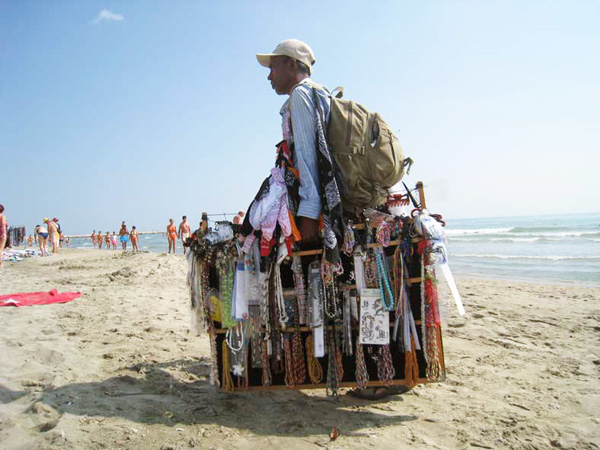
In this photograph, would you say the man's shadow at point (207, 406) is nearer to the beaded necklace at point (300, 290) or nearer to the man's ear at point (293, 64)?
the beaded necklace at point (300, 290)

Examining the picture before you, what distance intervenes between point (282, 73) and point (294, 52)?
16 centimetres

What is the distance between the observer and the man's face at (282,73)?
2736mm

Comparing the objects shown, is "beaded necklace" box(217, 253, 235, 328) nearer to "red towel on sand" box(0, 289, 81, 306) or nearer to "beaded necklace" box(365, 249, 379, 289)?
"beaded necklace" box(365, 249, 379, 289)

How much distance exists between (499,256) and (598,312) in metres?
11.7

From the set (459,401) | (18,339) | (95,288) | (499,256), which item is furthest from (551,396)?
(499,256)

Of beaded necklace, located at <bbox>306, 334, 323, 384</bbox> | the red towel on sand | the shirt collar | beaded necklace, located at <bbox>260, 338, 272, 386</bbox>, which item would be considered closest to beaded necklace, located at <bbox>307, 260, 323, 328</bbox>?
beaded necklace, located at <bbox>306, 334, 323, 384</bbox>

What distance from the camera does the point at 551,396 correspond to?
2871 millimetres

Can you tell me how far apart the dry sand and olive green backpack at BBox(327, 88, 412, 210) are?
1.49 m

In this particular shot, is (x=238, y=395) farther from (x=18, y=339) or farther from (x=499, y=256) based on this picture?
(x=499, y=256)

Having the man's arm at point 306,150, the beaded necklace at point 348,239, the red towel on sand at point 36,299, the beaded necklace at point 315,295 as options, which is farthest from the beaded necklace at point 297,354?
the red towel on sand at point 36,299

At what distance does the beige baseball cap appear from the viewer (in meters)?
2.70

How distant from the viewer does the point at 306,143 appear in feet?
8.14

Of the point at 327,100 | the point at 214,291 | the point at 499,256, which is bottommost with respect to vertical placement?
the point at 499,256

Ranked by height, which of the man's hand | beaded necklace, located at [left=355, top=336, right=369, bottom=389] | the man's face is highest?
the man's face
